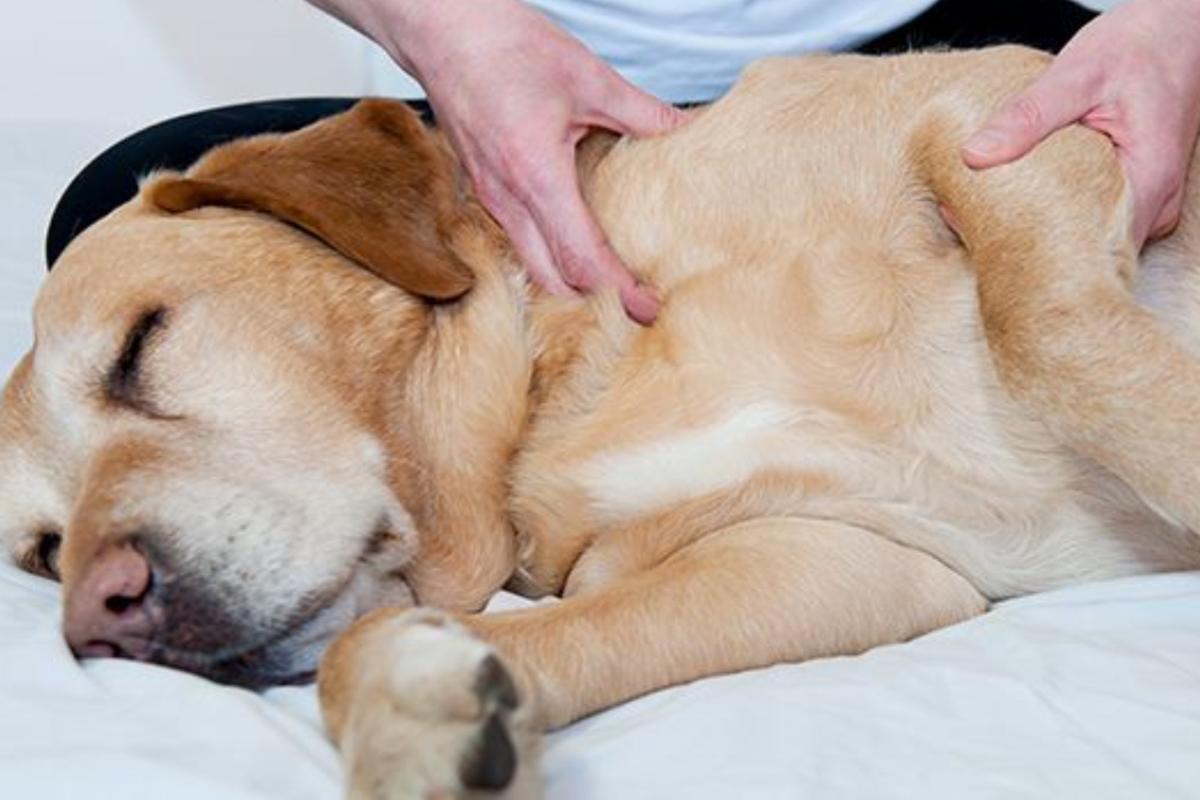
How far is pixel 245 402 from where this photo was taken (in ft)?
5.65

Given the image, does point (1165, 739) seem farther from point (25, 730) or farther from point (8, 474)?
point (8, 474)

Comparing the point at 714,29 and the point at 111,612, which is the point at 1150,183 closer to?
the point at 714,29

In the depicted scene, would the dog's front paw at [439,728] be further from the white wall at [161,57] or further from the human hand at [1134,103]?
the white wall at [161,57]

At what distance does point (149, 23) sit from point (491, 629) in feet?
9.43

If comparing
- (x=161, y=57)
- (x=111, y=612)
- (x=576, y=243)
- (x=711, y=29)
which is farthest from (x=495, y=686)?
(x=161, y=57)

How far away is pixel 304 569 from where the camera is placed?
1.62 m

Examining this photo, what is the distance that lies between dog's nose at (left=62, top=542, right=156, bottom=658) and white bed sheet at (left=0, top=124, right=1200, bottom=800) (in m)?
0.03

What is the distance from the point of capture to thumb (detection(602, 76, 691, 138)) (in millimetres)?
1922

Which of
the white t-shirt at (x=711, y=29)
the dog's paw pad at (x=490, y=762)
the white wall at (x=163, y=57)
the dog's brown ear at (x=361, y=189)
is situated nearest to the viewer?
the dog's paw pad at (x=490, y=762)

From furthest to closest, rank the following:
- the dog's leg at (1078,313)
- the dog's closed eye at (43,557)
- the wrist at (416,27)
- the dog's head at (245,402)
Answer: the wrist at (416,27)
the dog's closed eye at (43,557)
the dog's head at (245,402)
the dog's leg at (1078,313)

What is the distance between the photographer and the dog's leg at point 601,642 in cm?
114

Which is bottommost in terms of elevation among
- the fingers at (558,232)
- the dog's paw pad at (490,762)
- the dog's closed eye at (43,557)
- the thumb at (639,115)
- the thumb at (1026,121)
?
the dog's closed eye at (43,557)

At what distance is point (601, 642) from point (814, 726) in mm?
284

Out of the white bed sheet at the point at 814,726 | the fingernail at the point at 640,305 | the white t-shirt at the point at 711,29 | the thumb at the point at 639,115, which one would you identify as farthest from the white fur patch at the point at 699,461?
the white t-shirt at the point at 711,29
